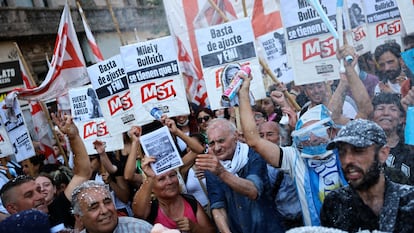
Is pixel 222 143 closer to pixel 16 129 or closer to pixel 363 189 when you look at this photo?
pixel 363 189

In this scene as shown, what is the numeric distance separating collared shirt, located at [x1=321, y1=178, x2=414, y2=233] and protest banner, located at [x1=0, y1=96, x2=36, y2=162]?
15.3 ft

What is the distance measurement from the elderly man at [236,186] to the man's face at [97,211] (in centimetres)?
76

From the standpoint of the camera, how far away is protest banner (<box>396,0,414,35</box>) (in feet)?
15.2

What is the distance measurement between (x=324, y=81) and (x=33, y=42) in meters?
15.3

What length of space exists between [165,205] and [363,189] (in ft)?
5.93

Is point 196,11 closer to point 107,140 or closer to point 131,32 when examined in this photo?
point 107,140

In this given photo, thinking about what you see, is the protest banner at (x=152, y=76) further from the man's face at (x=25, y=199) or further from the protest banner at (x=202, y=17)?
the protest banner at (x=202, y=17)

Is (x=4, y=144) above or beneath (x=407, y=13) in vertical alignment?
beneath

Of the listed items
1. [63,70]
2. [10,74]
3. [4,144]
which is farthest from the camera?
[10,74]

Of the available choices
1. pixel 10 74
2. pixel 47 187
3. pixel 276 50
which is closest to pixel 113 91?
pixel 47 187

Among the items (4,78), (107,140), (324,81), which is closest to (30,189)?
(107,140)

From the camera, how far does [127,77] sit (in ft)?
17.2

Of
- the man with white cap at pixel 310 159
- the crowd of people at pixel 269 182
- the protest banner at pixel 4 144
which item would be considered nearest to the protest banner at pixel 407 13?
the crowd of people at pixel 269 182

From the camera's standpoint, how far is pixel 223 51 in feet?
16.8
